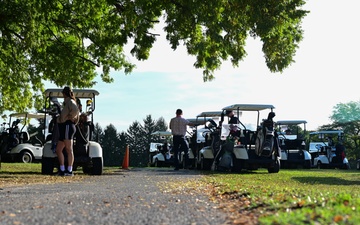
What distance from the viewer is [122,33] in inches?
763

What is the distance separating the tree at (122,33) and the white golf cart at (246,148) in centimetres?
192

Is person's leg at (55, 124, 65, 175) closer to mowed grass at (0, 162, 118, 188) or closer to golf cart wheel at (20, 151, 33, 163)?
mowed grass at (0, 162, 118, 188)

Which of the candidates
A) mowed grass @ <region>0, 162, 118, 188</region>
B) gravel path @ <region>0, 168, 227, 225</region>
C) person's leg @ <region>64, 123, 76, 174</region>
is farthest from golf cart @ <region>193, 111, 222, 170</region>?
gravel path @ <region>0, 168, 227, 225</region>

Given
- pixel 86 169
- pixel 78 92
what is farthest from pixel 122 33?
pixel 86 169

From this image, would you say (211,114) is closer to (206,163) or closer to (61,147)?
(206,163)

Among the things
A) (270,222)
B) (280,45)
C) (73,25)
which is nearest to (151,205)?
(270,222)

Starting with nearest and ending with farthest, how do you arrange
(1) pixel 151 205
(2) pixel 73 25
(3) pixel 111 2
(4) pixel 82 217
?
(4) pixel 82 217
(1) pixel 151 205
(3) pixel 111 2
(2) pixel 73 25

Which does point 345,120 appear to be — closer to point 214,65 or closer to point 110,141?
point 110,141

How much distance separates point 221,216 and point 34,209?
2.02m

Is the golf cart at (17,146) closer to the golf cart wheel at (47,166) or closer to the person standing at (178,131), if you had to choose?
the person standing at (178,131)

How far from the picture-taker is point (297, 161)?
3072 cm

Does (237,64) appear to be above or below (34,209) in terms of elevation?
above

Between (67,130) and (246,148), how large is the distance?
679 centimetres

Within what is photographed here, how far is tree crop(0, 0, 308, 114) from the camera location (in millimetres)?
16156
